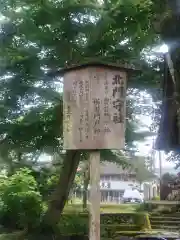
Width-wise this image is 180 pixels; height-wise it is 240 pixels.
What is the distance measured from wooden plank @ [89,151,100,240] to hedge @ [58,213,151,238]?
6864 millimetres

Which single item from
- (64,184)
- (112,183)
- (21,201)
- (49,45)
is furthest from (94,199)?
(112,183)

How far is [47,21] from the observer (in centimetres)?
1111

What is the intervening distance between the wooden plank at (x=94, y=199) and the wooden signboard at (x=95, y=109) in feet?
1.06

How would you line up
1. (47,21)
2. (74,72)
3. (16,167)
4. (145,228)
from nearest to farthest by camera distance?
(74,72)
(47,21)
(145,228)
(16,167)

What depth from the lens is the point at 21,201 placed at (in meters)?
12.7

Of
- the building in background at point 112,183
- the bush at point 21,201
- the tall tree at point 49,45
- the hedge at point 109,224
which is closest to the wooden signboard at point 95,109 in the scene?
the tall tree at point 49,45

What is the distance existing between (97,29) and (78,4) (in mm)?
937

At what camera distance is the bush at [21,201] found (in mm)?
12633

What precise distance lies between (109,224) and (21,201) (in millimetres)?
5308

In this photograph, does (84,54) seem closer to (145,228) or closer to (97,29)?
(97,29)

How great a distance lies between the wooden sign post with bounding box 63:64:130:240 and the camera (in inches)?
254

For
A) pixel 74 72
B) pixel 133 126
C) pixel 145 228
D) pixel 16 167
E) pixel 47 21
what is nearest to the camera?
pixel 74 72

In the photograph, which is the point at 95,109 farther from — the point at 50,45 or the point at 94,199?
the point at 50,45

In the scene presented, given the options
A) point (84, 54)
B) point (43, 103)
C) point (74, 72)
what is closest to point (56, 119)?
point (43, 103)
